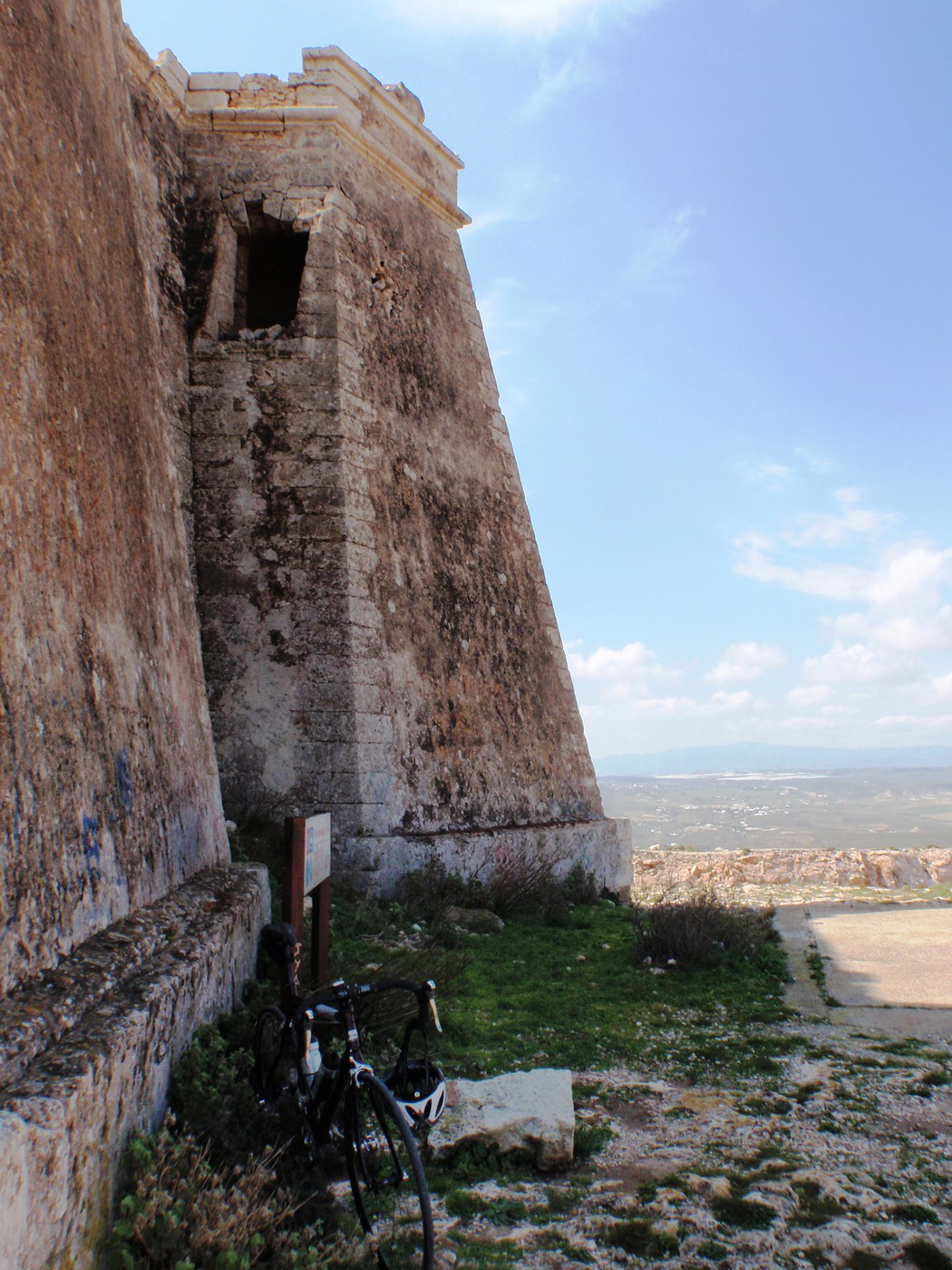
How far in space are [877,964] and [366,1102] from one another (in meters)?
4.72

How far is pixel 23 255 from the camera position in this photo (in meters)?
3.44

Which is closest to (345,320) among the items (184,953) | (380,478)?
(380,478)

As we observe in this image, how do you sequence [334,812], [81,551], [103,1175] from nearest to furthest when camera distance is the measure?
[103,1175] < [81,551] < [334,812]

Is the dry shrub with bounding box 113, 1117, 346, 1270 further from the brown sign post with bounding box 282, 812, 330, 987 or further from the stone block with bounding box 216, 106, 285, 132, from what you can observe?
the stone block with bounding box 216, 106, 285, 132

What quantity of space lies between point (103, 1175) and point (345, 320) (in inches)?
300

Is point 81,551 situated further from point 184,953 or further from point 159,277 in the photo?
point 159,277

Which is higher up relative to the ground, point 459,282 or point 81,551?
point 459,282

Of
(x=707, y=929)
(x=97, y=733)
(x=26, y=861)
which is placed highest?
(x=97, y=733)

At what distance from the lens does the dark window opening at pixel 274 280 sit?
377 inches

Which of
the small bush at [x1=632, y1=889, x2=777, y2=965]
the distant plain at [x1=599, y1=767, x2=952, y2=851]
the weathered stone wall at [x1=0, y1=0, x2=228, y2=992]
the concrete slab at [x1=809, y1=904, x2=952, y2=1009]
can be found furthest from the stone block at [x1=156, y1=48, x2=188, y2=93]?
the distant plain at [x1=599, y1=767, x2=952, y2=851]

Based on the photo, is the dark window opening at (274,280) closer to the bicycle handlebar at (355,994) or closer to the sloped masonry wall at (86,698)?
the sloped masonry wall at (86,698)

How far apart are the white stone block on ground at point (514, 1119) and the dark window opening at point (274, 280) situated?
7959 millimetres

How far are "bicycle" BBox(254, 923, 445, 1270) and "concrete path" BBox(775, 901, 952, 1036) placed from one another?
3.13m

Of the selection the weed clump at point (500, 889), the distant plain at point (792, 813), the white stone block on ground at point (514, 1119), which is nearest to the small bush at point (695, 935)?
the weed clump at point (500, 889)
